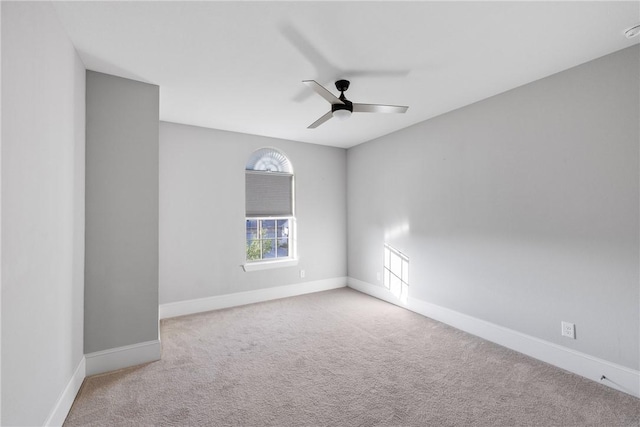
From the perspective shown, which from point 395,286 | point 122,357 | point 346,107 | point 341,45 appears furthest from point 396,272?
point 122,357

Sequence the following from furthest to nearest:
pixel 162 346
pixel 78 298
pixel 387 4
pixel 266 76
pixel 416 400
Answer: pixel 162 346, pixel 266 76, pixel 78 298, pixel 416 400, pixel 387 4

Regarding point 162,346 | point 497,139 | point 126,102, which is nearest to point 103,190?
point 126,102

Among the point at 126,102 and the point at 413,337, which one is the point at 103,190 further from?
the point at 413,337

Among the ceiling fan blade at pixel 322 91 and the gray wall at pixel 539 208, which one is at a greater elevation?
the ceiling fan blade at pixel 322 91

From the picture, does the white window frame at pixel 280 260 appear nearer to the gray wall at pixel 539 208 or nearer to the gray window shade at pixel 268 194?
the gray window shade at pixel 268 194

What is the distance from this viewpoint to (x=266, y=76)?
2.69m

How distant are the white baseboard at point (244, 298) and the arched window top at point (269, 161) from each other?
1.92 m

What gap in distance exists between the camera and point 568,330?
2559 mm

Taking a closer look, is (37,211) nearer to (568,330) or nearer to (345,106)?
(345,106)

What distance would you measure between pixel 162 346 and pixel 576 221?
4.09m

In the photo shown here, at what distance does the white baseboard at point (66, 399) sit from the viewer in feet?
5.79

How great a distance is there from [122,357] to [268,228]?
8.57 ft

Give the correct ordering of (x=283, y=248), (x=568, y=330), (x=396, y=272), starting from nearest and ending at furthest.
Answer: (x=568, y=330) < (x=396, y=272) < (x=283, y=248)

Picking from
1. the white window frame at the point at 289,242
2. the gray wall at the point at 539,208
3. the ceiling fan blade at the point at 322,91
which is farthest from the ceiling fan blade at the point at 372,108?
Answer: the white window frame at the point at 289,242
